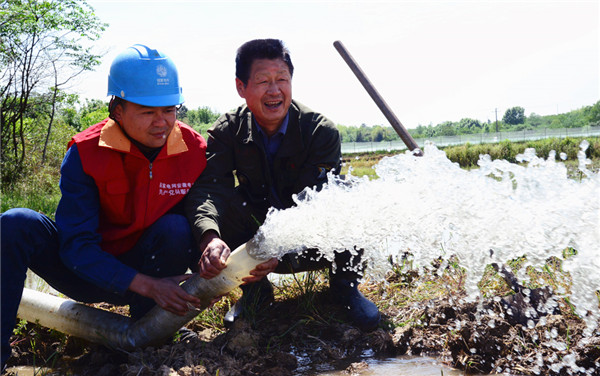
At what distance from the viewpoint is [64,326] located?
2.70 m

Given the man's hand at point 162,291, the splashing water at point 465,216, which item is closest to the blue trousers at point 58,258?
the man's hand at point 162,291

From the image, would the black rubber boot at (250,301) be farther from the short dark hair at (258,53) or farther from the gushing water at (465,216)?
the short dark hair at (258,53)

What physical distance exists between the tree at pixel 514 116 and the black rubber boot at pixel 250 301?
120m

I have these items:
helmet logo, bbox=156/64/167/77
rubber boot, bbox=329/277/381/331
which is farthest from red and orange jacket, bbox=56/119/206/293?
rubber boot, bbox=329/277/381/331

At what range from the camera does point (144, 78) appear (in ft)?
8.49

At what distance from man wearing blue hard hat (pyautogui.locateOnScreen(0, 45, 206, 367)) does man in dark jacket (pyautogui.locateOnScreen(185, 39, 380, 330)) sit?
282 millimetres

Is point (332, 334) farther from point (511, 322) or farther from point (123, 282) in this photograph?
point (123, 282)

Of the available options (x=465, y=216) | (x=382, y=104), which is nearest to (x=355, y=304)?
(x=465, y=216)

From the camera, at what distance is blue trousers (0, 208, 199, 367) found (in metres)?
2.25

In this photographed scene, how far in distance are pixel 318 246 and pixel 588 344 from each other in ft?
4.58

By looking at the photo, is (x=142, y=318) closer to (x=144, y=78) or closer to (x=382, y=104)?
(x=144, y=78)

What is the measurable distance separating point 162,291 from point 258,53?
62.6 inches

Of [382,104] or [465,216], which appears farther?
[382,104]

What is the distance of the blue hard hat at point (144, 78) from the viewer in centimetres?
257
